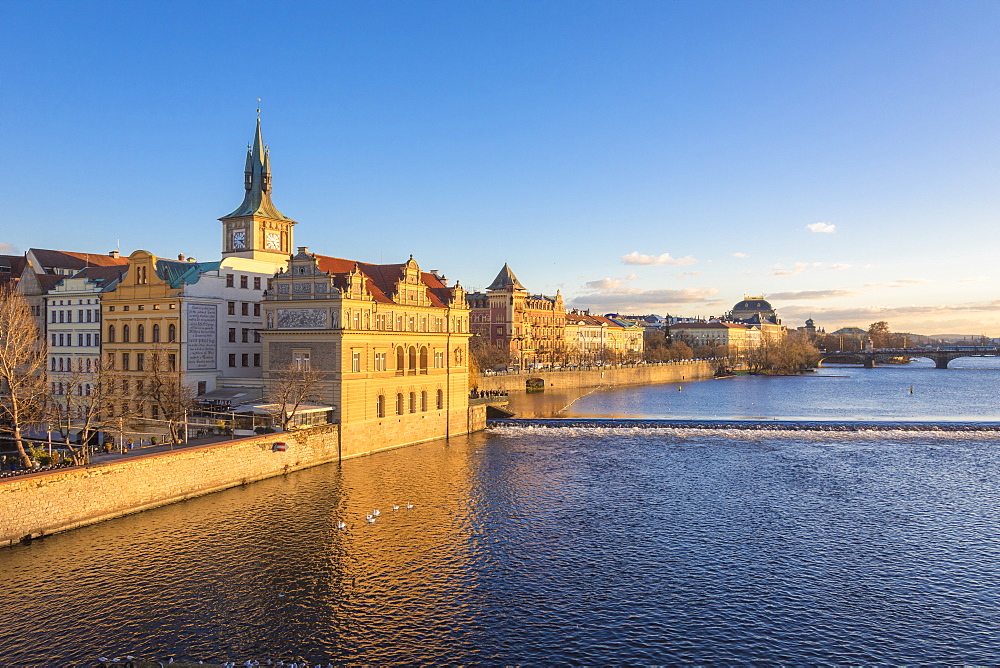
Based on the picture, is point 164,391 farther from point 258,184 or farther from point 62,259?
point 62,259

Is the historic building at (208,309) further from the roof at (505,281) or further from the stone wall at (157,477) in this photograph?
the roof at (505,281)

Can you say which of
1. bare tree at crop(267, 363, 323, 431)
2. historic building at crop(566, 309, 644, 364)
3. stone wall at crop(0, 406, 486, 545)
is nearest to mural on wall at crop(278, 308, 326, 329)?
bare tree at crop(267, 363, 323, 431)

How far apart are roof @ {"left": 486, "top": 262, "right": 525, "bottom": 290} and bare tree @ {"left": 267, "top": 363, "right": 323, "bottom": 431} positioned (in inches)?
3965

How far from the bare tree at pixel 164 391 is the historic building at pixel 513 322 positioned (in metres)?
88.9

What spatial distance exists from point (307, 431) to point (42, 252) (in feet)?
150

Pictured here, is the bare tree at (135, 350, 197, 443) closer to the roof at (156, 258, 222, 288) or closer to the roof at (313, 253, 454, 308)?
the roof at (156, 258, 222, 288)

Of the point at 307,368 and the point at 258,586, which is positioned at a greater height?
the point at 307,368

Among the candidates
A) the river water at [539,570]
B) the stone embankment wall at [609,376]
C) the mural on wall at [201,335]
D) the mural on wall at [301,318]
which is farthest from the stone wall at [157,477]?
the stone embankment wall at [609,376]

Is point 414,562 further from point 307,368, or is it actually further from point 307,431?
point 307,368

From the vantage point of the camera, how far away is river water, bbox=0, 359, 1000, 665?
22938mm

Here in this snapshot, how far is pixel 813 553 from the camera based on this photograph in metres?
31.7

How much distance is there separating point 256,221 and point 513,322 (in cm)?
8922

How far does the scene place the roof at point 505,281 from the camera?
15288 cm

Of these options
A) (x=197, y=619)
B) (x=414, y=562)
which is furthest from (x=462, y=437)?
(x=197, y=619)
